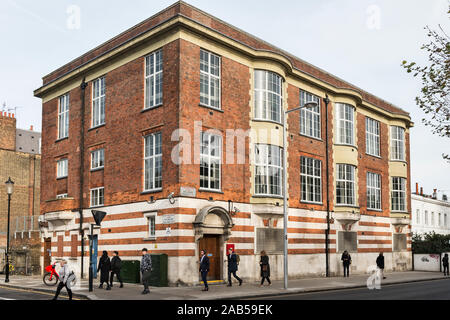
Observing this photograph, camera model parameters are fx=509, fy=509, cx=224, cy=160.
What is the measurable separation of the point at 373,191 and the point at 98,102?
21991 millimetres

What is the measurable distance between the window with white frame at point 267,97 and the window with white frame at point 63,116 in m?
12.8

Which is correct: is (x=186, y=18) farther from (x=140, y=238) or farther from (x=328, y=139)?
(x=328, y=139)

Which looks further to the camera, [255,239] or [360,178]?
[360,178]

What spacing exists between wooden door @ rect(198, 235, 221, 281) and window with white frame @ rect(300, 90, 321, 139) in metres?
10.6

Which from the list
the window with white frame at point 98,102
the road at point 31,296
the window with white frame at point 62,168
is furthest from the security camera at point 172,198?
the window with white frame at point 62,168

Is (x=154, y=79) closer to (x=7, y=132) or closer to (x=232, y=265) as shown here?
(x=232, y=265)

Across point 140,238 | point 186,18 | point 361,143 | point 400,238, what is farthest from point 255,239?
point 400,238

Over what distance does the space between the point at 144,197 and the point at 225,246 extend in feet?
15.7

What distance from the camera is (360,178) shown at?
124 feet

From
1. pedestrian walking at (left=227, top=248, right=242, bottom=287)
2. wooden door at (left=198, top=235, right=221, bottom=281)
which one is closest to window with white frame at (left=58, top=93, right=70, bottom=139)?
wooden door at (left=198, top=235, right=221, bottom=281)

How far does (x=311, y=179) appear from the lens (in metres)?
Result: 33.0

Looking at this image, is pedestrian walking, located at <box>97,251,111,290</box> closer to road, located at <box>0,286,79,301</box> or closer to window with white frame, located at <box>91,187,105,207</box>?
road, located at <box>0,286,79,301</box>

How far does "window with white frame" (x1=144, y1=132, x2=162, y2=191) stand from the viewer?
25.3 meters
